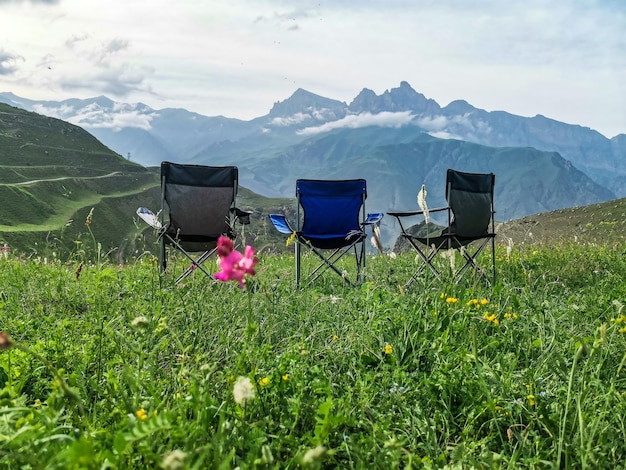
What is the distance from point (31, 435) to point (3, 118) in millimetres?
107215

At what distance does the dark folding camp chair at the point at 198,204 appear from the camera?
487 cm

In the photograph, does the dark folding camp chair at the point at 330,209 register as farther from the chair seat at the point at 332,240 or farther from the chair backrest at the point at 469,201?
the chair backrest at the point at 469,201

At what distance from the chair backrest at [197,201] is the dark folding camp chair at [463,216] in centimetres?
165

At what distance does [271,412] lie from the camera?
1844 mm

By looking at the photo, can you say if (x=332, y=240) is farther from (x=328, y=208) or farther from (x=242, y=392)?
(x=242, y=392)

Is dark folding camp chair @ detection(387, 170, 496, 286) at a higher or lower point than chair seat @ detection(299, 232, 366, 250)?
higher

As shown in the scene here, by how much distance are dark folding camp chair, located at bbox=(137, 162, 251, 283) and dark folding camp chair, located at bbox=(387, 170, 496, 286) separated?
161 centimetres

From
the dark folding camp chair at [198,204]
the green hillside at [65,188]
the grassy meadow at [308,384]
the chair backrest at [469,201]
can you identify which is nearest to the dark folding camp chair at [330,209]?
the dark folding camp chair at [198,204]

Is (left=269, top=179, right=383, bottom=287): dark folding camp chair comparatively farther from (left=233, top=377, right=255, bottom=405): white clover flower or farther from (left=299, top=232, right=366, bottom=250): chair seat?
(left=233, top=377, right=255, bottom=405): white clover flower

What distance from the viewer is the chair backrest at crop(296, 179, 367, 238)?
5324 millimetres

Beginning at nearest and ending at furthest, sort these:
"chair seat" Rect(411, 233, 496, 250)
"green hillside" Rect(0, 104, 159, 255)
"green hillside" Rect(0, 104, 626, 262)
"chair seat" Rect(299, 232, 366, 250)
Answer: "chair seat" Rect(411, 233, 496, 250) → "chair seat" Rect(299, 232, 366, 250) → "green hillside" Rect(0, 104, 626, 262) → "green hillside" Rect(0, 104, 159, 255)

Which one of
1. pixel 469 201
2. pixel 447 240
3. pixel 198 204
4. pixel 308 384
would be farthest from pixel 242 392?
pixel 469 201

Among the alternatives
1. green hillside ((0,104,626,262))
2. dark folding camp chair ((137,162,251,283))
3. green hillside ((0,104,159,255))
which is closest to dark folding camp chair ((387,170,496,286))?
dark folding camp chair ((137,162,251,283))

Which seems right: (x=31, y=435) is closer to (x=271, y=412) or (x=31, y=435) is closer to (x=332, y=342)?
(x=271, y=412)
